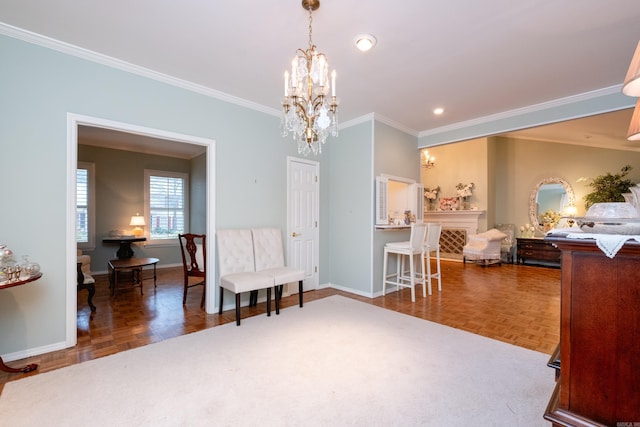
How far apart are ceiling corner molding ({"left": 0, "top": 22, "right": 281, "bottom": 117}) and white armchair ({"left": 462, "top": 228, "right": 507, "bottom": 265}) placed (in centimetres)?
605

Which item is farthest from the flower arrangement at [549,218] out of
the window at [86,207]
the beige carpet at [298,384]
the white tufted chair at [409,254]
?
the window at [86,207]

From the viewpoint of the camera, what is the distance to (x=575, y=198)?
6.89m

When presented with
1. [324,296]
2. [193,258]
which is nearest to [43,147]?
[193,258]

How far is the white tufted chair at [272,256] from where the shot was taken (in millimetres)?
3621

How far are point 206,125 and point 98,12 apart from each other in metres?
1.44

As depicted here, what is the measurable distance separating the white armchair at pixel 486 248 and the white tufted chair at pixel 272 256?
16.8ft

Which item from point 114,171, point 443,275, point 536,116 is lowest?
point 443,275

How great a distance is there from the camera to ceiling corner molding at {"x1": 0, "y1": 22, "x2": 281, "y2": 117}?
2.44 m

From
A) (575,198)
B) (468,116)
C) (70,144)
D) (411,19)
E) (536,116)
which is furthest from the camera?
(575,198)

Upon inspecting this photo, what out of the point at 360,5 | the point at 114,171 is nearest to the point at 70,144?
the point at 360,5

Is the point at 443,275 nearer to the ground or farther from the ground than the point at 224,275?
nearer to the ground

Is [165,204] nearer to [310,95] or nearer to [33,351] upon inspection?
[33,351]

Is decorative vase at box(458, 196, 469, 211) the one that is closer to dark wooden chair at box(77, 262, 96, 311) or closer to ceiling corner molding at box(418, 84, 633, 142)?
ceiling corner molding at box(418, 84, 633, 142)

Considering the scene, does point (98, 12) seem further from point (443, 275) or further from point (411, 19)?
point (443, 275)
